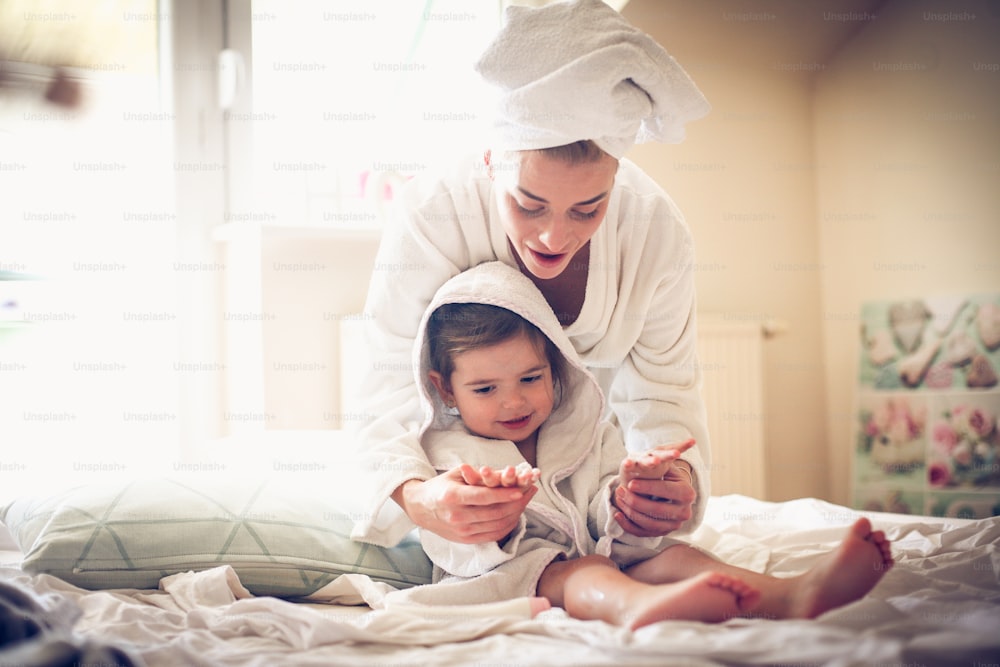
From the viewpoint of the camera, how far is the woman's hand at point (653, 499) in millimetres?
1079

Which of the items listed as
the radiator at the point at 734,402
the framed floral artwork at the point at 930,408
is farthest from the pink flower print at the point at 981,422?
the radiator at the point at 734,402

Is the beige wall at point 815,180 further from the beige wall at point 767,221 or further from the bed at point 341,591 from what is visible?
the bed at point 341,591

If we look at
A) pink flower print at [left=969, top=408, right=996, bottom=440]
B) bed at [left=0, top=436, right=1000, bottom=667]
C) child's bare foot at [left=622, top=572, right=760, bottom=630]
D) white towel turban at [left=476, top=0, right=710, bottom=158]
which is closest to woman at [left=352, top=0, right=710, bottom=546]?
white towel turban at [left=476, top=0, right=710, bottom=158]

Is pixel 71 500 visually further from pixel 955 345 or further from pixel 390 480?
pixel 955 345

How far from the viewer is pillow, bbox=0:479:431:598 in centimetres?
117

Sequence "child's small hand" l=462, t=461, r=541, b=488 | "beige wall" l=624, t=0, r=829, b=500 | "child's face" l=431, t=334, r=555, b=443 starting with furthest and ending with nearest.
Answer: "beige wall" l=624, t=0, r=829, b=500 → "child's face" l=431, t=334, r=555, b=443 → "child's small hand" l=462, t=461, r=541, b=488

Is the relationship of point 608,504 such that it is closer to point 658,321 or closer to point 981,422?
point 658,321

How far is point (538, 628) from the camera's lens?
3.04 feet

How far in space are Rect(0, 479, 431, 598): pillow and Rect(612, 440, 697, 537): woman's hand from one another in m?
0.35

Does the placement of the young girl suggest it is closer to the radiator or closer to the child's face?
the child's face

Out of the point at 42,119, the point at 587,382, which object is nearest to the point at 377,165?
the point at 42,119

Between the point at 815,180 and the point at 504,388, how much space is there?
6.51ft

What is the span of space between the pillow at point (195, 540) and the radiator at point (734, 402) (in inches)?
58.8

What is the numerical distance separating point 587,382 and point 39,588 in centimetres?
83
